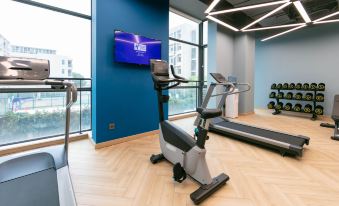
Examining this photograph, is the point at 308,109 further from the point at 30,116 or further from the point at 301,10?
the point at 30,116

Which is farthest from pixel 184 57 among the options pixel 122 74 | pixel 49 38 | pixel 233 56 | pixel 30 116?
pixel 30 116

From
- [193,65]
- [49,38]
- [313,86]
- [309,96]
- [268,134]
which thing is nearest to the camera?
[49,38]

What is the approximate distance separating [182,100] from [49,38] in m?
4.12

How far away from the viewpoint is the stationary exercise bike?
1.94 metres

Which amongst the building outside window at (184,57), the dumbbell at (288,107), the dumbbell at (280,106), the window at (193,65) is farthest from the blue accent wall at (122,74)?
the dumbbell at (288,107)

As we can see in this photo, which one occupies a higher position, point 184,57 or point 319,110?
point 184,57

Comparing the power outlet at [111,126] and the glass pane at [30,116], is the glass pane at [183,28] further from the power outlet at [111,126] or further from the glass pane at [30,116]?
the glass pane at [30,116]

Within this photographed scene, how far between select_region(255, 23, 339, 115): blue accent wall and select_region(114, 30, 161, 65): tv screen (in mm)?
5542

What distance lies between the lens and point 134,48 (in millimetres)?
3768

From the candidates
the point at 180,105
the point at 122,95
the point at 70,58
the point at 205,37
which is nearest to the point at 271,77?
the point at 205,37

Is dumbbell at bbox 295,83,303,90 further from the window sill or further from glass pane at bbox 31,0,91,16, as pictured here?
glass pane at bbox 31,0,91,16

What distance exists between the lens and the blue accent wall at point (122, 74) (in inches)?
133

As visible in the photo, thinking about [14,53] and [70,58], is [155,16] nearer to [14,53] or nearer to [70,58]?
[70,58]

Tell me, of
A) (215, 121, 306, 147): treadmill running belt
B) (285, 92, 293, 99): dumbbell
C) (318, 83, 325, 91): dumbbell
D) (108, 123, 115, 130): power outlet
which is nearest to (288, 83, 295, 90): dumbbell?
(285, 92, 293, 99): dumbbell
